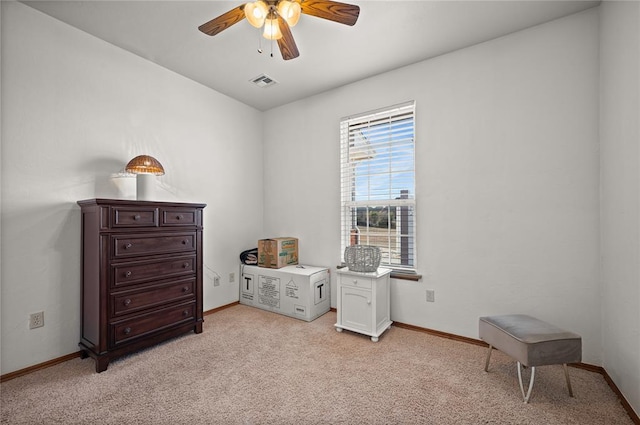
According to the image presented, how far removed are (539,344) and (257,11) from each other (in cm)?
268

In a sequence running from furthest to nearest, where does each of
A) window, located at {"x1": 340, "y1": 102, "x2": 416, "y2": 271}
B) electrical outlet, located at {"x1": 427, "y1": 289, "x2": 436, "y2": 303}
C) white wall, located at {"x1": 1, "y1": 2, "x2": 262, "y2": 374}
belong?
1. window, located at {"x1": 340, "y1": 102, "x2": 416, "y2": 271}
2. electrical outlet, located at {"x1": 427, "y1": 289, "x2": 436, "y2": 303}
3. white wall, located at {"x1": 1, "y1": 2, "x2": 262, "y2": 374}

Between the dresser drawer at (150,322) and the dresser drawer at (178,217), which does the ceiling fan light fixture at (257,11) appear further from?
the dresser drawer at (150,322)

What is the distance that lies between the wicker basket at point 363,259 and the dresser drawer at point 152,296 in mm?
1610

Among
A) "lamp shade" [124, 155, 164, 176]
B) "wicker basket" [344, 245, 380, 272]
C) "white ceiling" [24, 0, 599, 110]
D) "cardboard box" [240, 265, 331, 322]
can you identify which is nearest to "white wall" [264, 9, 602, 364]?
"white ceiling" [24, 0, 599, 110]

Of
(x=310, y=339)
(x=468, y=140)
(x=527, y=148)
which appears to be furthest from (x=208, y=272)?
Answer: (x=527, y=148)

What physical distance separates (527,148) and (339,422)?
8.36 ft

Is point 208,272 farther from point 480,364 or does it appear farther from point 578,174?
point 578,174

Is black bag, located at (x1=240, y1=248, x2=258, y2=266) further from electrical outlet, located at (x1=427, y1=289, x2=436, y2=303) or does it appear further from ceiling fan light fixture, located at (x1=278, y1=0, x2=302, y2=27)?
ceiling fan light fixture, located at (x1=278, y1=0, x2=302, y2=27)

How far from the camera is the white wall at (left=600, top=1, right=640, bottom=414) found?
66.2 inches

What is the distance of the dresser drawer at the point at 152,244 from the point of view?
2.30 meters

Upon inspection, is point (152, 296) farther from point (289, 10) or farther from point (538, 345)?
point (538, 345)

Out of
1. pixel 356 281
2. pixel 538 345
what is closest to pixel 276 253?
pixel 356 281

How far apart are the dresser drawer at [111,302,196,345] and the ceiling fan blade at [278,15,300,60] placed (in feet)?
8.00

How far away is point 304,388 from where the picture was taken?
1964 millimetres
